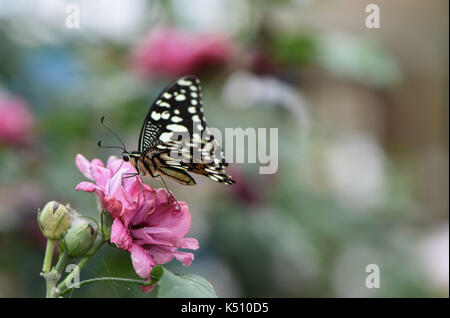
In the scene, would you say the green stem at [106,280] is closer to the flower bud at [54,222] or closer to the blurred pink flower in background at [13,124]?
the flower bud at [54,222]

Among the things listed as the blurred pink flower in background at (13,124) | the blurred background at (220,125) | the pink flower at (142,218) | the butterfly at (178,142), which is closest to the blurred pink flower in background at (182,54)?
the blurred background at (220,125)

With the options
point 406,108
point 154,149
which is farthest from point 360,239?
point 406,108

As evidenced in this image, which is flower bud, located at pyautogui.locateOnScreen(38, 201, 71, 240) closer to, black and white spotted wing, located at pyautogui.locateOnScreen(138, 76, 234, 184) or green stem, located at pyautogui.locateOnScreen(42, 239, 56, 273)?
green stem, located at pyautogui.locateOnScreen(42, 239, 56, 273)

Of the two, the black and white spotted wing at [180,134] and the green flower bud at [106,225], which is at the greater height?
the black and white spotted wing at [180,134]

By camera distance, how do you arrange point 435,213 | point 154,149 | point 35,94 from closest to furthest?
point 154,149 → point 35,94 → point 435,213

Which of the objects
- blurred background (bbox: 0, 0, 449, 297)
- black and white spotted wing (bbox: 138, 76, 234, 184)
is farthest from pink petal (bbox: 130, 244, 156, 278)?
blurred background (bbox: 0, 0, 449, 297)
